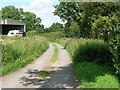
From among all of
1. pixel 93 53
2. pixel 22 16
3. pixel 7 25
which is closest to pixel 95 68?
pixel 93 53

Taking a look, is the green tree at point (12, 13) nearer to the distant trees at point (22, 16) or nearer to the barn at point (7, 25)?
the distant trees at point (22, 16)

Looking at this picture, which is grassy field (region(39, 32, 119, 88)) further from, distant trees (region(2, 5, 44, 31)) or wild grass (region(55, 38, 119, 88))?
distant trees (region(2, 5, 44, 31))

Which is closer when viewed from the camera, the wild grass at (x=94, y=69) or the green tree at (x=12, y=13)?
the wild grass at (x=94, y=69)

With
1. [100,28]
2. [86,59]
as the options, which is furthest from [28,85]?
[100,28]

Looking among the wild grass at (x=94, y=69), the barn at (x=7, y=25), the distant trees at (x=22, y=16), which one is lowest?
the wild grass at (x=94, y=69)

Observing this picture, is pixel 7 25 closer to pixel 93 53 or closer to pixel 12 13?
pixel 93 53

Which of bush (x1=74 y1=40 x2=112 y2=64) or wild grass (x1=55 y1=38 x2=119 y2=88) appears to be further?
bush (x1=74 y1=40 x2=112 y2=64)

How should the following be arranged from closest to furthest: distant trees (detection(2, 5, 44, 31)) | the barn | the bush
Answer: the bush → the barn → distant trees (detection(2, 5, 44, 31))

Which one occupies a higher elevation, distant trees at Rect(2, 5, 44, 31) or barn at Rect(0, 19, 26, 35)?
distant trees at Rect(2, 5, 44, 31)

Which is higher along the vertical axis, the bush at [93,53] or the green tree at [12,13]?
the green tree at [12,13]

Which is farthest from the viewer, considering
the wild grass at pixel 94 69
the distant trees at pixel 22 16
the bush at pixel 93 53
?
the distant trees at pixel 22 16

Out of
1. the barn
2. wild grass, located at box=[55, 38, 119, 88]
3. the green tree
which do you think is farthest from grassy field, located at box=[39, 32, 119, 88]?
the green tree

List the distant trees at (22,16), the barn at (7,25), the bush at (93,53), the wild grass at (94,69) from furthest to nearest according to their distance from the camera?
the distant trees at (22,16), the barn at (7,25), the bush at (93,53), the wild grass at (94,69)

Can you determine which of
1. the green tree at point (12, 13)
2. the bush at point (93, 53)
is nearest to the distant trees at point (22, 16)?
the green tree at point (12, 13)
